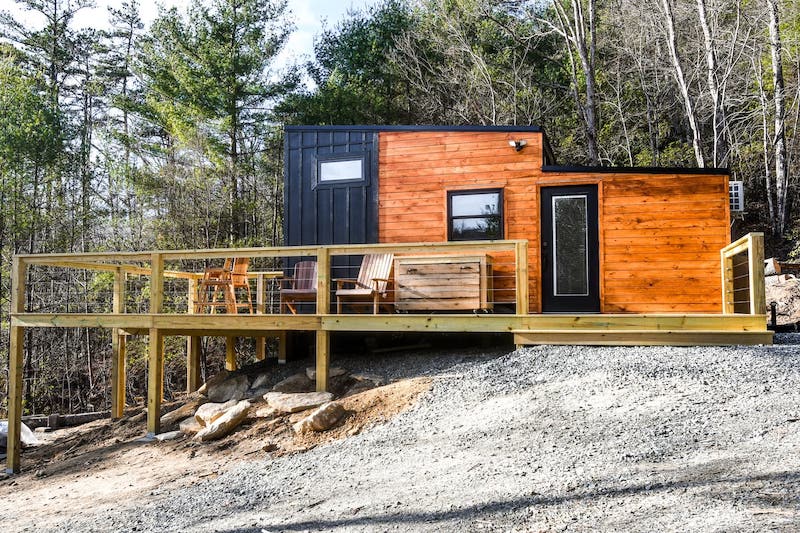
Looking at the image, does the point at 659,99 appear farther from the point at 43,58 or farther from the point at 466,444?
the point at 43,58

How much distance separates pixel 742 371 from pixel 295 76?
13.7m

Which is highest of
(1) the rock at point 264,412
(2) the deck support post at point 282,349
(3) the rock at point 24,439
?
(2) the deck support post at point 282,349

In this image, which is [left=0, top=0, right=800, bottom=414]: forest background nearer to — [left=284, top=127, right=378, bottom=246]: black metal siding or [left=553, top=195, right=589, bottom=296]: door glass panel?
[left=284, top=127, right=378, bottom=246]: black metal siding

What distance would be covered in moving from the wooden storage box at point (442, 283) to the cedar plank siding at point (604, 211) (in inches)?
18.3

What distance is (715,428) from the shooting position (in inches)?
162

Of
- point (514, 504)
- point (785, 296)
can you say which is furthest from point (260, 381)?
point (785, 296)

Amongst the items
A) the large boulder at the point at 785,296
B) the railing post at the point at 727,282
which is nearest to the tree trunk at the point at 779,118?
the large boulder at the point at 785,296

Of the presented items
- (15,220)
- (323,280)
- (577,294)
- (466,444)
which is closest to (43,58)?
(15,220)

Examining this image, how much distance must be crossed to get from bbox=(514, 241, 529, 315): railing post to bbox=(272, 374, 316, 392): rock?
267 centimetres

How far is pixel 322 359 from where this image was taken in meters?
6.89

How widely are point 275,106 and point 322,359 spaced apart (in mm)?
10649

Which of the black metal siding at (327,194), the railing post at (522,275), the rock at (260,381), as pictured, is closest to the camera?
the railing post at (522,275)

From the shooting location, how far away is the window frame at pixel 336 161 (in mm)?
8570

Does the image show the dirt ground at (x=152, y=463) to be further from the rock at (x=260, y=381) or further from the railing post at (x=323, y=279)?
the rock at (x=260, y=381)
